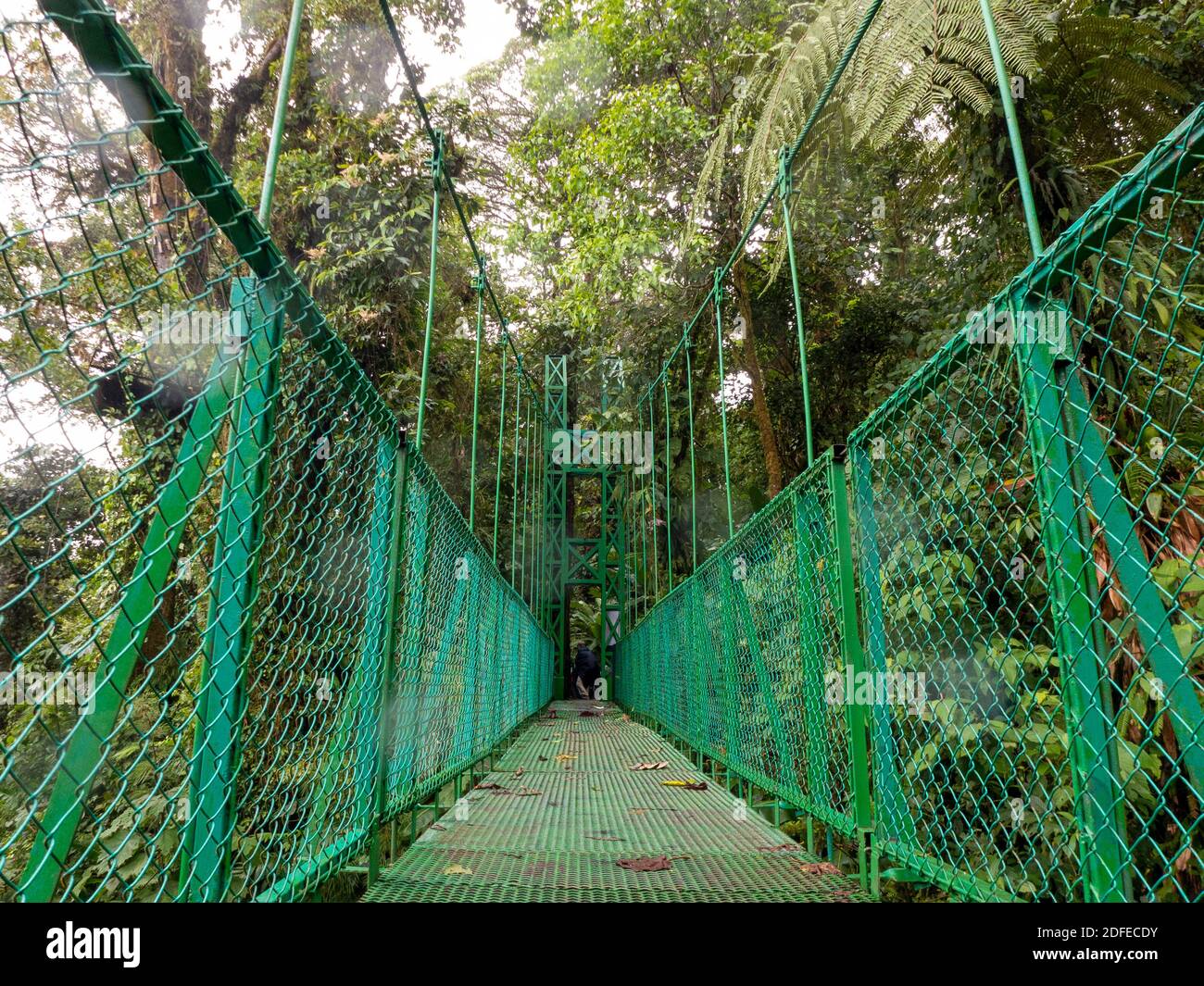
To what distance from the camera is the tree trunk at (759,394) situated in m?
5.25

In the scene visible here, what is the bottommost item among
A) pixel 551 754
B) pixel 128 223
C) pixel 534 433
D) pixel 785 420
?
pixel 551 754

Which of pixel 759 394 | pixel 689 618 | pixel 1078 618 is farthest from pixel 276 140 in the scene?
pixel 759 394

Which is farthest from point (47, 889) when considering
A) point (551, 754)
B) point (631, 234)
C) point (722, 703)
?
point (631, 234)

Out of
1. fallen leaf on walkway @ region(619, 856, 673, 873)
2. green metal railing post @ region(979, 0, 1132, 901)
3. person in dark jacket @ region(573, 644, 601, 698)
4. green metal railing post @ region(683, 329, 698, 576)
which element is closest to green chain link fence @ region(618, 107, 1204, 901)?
green metal railing post @ region(979, 0, 1132, 901)

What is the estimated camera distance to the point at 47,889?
781 millimetres

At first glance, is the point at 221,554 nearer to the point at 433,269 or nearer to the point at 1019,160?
the point at 1019,160

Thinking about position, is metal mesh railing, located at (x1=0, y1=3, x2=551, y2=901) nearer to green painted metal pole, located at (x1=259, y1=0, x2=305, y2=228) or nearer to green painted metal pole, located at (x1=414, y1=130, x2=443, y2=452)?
green painted metal pole, located at (x1=259, y1=0, x2=305, y2=228)

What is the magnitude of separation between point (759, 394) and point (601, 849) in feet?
13.1

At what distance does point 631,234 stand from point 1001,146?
12.6 ft

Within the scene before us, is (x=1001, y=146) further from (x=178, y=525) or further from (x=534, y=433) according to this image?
(x=534, y=433)

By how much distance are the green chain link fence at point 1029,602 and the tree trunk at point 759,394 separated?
1.92 metres

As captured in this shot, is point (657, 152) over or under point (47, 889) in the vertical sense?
over

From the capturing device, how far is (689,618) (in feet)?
13.2

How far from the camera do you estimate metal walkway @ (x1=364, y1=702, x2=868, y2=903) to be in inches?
61.0
